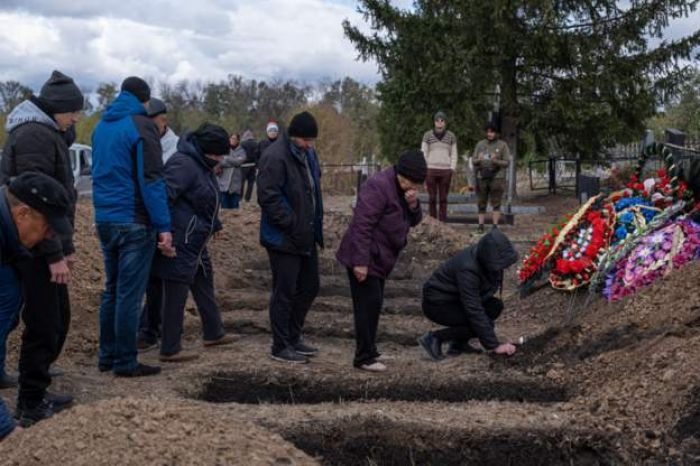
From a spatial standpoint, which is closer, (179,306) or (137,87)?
(137,87)

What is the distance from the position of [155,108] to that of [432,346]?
2.66 meters

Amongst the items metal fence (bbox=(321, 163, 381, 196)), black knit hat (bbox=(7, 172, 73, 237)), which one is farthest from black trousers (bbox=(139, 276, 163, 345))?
metal fence (bbox=(321, 163, 381, 196))

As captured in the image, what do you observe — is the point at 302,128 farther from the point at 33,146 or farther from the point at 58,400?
the point at 58,400

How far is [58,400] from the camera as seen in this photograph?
16.5ft

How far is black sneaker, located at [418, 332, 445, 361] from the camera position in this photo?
6.69 metres

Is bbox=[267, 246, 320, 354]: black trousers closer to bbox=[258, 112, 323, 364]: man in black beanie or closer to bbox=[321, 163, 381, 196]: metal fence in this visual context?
bbox=[258, 112, 323, 364]: man in black beanie

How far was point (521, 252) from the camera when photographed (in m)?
11.5

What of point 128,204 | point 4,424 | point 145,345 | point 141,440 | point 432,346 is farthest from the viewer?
point 145,345

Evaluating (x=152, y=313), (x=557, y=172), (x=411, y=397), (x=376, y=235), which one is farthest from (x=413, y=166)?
(x=557, y=172)

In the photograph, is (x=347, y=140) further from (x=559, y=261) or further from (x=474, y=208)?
(x=559, y=261)

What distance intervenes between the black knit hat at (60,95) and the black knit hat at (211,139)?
42.7 inches

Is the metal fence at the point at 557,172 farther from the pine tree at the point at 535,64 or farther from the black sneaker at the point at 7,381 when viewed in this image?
the black sneaker at the point at 7,381

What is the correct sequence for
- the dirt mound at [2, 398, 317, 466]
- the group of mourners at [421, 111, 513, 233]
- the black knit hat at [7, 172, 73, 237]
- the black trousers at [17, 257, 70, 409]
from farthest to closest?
the group of mourners at [421, 111, 513, 233]
the black trousers at [17, 257, 70, 409]
the black knit hat at [7, 172, 73, 237]
the dirt mound at [2, 398, 317, 466]

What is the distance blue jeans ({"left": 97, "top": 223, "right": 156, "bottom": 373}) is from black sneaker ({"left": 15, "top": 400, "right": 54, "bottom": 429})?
105 cm
